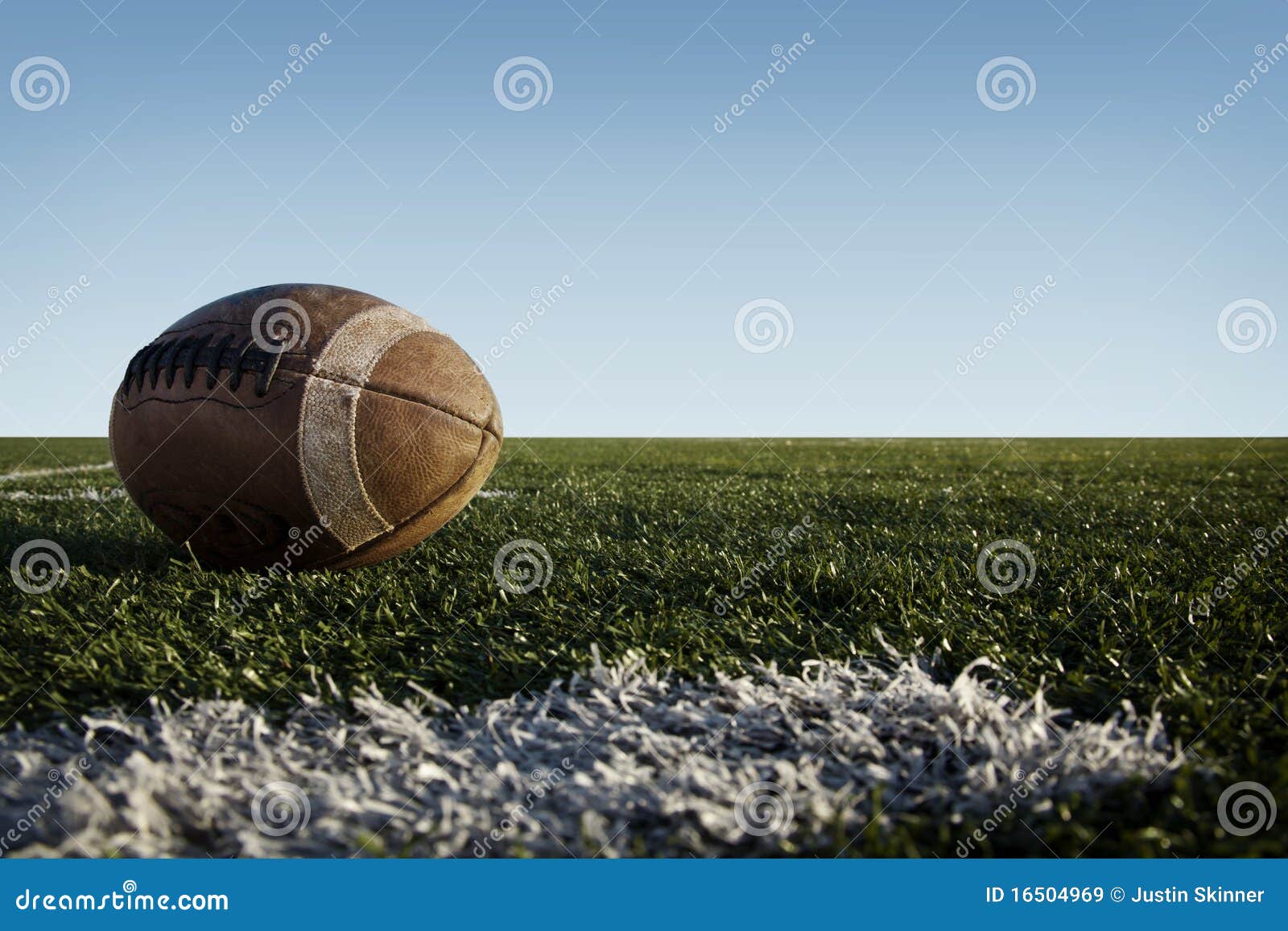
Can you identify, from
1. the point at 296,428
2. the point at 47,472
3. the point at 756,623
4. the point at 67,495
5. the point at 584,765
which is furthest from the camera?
the point at 47,472

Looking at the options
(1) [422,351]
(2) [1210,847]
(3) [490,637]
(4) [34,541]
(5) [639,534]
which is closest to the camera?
(2) [1210,847]

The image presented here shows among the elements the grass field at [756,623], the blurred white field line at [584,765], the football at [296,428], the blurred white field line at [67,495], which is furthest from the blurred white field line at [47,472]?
the blurred white field line at [584,765]

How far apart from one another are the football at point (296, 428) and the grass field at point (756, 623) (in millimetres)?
290

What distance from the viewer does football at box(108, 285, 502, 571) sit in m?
3.93

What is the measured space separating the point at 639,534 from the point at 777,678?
2.82 meters

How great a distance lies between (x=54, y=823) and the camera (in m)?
2.17

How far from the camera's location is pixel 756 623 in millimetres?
3584

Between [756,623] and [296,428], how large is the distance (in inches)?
90.6

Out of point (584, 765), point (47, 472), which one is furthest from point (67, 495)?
point (584, 765)

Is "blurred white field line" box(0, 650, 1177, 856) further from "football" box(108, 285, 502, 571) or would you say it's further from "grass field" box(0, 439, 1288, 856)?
"football" box(108, 285, 502, 571)

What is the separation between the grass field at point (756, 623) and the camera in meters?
2.59

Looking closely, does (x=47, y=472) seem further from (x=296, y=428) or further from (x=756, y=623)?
(x=756, y=623)

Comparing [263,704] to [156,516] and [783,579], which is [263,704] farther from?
[783,579]

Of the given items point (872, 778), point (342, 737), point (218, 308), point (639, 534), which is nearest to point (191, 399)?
point (218, 308)
